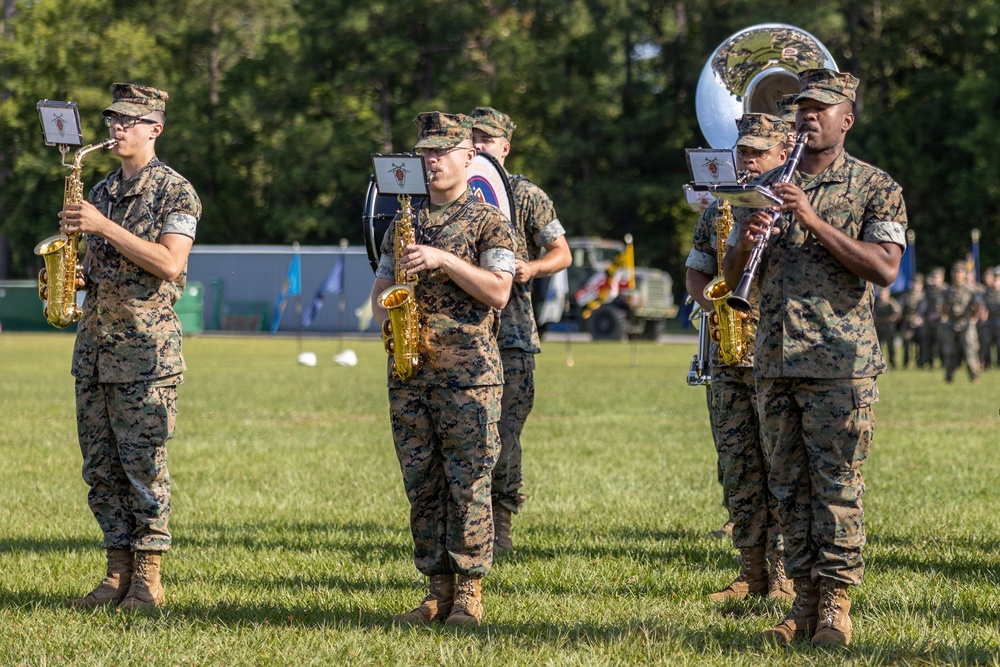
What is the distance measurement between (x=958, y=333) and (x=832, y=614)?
2052 centimetres

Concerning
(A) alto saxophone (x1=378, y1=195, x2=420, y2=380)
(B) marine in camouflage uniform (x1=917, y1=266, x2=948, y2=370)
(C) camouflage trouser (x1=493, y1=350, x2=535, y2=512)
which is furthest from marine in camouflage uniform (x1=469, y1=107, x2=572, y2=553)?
(B) marine in camouflage uniform (x1=917, y1=266, x2=948, y2=370)

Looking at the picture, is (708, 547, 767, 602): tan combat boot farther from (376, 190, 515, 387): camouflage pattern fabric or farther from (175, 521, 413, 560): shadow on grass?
(175, 521, 413, 560): shadow on grass

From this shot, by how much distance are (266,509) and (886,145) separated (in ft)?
146

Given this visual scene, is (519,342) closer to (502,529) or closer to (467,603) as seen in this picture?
(502,529)

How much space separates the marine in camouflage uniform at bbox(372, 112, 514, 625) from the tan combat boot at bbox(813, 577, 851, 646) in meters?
1.49

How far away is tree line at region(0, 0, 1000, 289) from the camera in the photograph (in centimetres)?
5306

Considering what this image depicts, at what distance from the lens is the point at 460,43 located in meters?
58.9

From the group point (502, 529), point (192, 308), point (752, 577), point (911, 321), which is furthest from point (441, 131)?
point (192, 308)

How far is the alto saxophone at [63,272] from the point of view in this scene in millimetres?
6309

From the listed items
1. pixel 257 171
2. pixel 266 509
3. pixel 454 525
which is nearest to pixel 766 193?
pixel 454 525

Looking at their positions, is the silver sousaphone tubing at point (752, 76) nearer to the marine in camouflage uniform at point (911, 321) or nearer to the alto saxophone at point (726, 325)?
the alto saxophone at point (726, 325)

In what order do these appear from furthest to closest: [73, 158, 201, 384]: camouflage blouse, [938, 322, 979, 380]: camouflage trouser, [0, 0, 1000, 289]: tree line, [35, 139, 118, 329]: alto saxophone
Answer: [0, 0, 1000, 289]: tree line → [938, 322, 979, 380]: camouflage trouser → [73, 158, 201, 384]: camouflage blouse → [35, 139, 118, 329]: alto saxophone

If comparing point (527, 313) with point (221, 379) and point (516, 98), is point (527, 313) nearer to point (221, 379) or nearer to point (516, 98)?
point (221, 379)

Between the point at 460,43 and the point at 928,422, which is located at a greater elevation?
the point at 460,43
